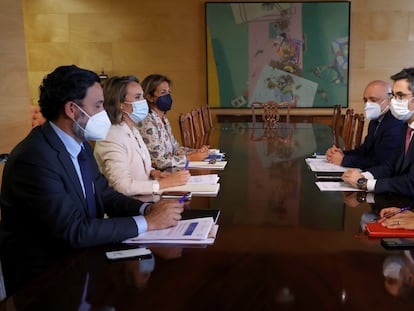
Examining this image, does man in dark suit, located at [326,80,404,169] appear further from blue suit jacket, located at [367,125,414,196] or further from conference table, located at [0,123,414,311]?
conference table, located at [0,123,414,311]

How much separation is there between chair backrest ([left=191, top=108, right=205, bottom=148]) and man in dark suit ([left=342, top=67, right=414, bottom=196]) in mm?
1928

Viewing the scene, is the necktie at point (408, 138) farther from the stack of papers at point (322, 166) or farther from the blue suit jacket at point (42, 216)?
the blue suit jacket at point (42, 216)

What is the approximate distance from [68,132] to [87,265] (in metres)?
0.57

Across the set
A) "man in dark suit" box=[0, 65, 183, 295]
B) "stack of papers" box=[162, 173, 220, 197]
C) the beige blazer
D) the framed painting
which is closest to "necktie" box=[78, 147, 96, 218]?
"man in dark suit" box=[0, 65, 183, 295]

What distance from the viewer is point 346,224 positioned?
63.8 inches

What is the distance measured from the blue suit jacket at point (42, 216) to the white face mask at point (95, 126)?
0.41 ft

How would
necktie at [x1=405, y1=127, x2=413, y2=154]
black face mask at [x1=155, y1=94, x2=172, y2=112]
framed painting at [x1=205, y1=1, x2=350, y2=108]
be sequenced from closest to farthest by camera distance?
necktie at [x1=405, y1=127, x2=413, y2=154], black face mask at [x1=155, y1=94, x2=172, y2=112], framed painting at [x1=205, y1=1, x2=350, y2=108]

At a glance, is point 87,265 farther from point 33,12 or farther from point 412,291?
point 33,12

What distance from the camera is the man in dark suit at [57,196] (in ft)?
4.78

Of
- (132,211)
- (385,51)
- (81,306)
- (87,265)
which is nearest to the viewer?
(81,306)

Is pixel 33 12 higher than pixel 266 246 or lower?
higher

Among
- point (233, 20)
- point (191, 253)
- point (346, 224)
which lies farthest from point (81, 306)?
point (233, 20)

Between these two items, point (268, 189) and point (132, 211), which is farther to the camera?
point (268, 189)

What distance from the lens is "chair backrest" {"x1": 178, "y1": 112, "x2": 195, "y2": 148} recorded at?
3858mm
